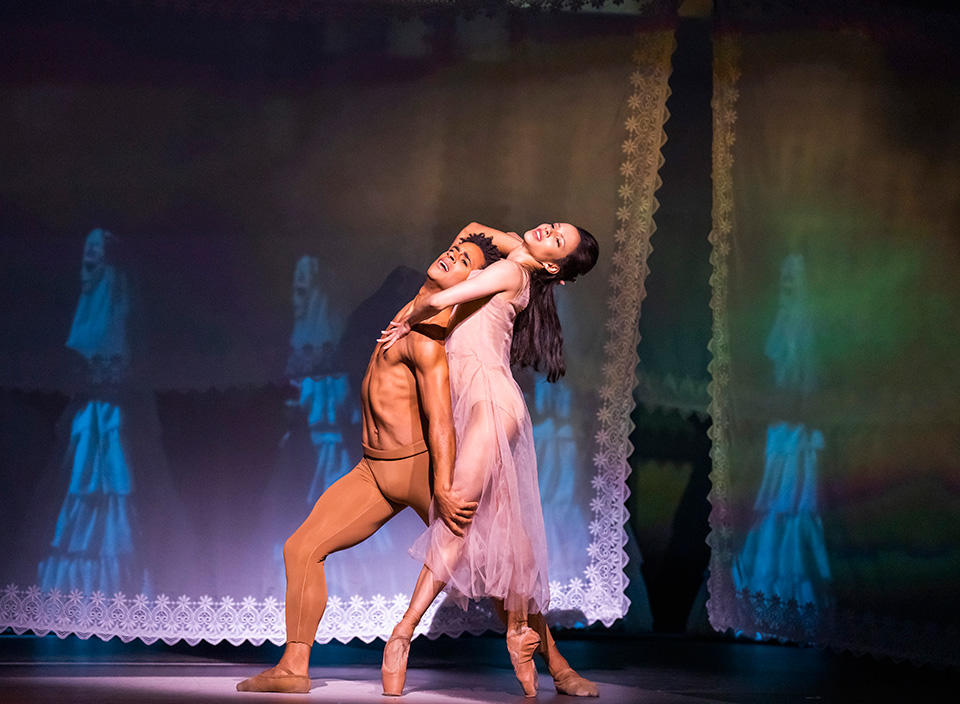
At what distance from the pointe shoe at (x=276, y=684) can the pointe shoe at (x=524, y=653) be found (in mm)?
634

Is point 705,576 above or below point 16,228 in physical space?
below

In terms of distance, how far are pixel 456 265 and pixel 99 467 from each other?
1.84 metres

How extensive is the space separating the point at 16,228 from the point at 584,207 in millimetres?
2330

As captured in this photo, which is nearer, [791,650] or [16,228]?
[16,228]

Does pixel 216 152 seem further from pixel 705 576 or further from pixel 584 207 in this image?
pixel 705 576

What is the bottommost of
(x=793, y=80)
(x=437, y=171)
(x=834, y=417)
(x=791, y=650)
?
(x=791, y=650)

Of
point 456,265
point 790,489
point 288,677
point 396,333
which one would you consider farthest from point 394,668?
point 790,489

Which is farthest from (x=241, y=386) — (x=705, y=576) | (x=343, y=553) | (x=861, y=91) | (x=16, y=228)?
(x=861, y=91)

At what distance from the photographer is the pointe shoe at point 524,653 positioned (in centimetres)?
354

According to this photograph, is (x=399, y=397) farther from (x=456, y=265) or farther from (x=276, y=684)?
(x=276, y=684)

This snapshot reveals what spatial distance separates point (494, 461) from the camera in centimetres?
362

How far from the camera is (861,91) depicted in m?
4.76

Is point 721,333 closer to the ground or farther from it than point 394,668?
farther from it

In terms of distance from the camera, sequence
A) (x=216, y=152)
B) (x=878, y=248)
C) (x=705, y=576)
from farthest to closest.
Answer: (x=705, y=576)
(x=216, y=152)
(x=878, y=248)
